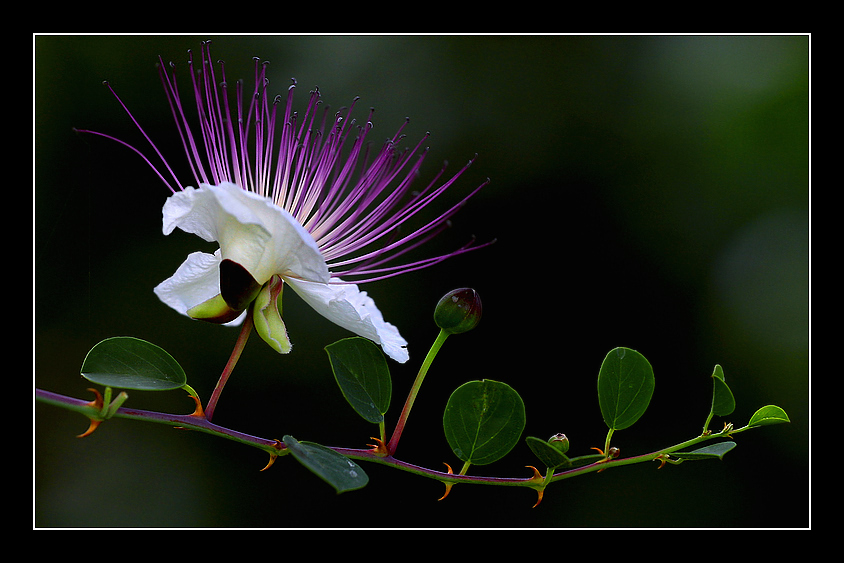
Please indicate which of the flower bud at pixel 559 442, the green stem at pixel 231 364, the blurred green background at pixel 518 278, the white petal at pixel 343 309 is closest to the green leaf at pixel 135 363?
the green stem at pixel 231 364

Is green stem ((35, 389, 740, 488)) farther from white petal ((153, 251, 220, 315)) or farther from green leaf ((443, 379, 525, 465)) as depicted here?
white petal ((153, 251, 220, 315))

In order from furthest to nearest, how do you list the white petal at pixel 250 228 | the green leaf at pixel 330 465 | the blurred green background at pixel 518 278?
the blurred green background at pixel 518 278, the white petal at pixel 250 228, the green leaf at pixel 330 465

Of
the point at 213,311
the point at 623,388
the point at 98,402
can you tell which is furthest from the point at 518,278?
the point at 98,402

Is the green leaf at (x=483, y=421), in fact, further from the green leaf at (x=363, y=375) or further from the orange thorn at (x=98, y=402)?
the orange thorn at (x=98, y=402)

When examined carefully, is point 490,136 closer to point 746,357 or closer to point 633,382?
point 746,357

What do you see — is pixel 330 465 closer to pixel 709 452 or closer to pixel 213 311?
pixel 213 311
